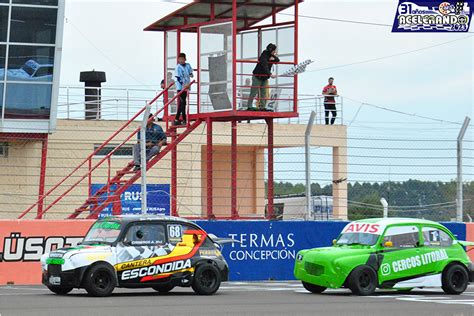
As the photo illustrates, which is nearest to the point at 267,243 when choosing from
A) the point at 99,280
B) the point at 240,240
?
the point at 240,240

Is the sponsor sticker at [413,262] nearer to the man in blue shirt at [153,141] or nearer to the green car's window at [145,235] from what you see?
the green car's window at [145,235]

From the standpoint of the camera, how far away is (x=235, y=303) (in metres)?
17.7

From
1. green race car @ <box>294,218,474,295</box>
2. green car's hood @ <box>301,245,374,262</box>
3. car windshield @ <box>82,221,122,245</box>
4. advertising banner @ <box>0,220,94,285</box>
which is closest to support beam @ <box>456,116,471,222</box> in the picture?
green race car @ <box>294,218,474,295</box>

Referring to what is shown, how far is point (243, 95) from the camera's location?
86.4 feet

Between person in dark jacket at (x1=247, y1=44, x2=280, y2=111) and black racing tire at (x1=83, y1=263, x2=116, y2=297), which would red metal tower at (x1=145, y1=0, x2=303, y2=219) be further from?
black racing tire at (x1=83, y1=263, x2=116, y2=297)

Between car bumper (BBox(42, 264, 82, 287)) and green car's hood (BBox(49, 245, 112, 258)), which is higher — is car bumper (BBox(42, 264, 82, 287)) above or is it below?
below

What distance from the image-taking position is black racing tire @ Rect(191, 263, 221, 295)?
19719mm

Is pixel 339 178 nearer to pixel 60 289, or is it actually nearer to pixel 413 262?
pixel 413 262

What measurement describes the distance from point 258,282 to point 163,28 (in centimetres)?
813

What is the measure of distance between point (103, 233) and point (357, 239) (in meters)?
4.57

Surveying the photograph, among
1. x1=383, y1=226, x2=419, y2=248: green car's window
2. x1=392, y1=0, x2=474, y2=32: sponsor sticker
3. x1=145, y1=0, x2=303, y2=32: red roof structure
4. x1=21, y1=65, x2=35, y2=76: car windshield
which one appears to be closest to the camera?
x1=383, y1=226, x2=419, y2=248: green car's window

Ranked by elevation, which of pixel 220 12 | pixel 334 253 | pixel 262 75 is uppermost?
pixel 220 12

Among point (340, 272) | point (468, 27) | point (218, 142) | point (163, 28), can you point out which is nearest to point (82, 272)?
point (340, 272)

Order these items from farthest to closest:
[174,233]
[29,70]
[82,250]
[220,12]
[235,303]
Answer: [29,70], [220,12], [174,233], [82,250], [235,303]
